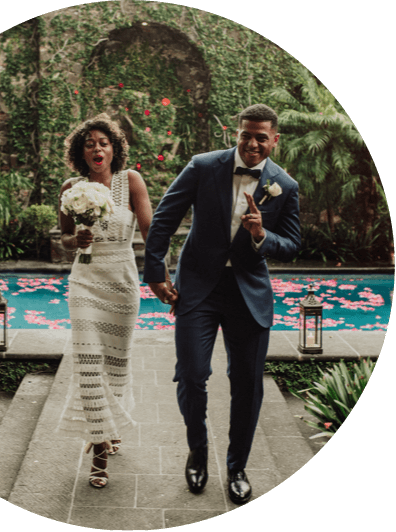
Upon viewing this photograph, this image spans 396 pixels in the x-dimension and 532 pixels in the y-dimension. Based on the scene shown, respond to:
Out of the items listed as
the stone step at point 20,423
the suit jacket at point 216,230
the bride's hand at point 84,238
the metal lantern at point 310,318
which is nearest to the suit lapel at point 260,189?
the suit jacket at point 216,230

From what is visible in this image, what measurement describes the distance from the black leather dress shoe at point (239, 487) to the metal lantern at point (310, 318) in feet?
3.18

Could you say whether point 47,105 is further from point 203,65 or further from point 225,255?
point 225,255

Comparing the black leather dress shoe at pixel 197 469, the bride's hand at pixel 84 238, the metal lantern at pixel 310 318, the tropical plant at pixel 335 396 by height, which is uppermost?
the bride's hand at pixel 84 238

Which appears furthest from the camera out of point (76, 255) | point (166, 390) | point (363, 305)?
point (363, 305)

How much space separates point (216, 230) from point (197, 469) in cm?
93

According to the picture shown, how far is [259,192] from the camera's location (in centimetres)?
209

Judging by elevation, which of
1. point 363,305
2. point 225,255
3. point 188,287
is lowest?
point 363,305

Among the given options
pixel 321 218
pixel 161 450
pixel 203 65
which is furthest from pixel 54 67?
pixel 161 450

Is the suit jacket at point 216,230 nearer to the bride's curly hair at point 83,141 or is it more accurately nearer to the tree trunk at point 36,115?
the bride's curly hair at point 83,141

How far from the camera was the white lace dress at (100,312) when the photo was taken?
2275 mm

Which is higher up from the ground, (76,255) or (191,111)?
(191,111)

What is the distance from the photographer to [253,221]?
1965mm

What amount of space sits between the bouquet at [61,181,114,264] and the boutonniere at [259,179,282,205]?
0.59m

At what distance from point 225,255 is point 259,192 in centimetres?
27
